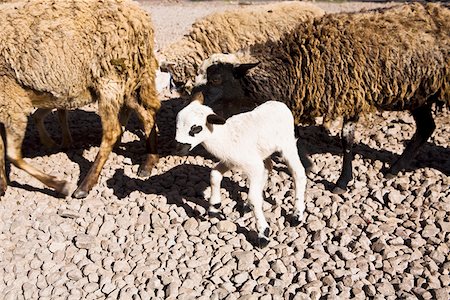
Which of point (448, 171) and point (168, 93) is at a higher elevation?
point (448, 171)

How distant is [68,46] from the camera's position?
17.8 feet

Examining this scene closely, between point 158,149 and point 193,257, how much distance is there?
2.41m

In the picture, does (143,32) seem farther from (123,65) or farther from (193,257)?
(193,257)

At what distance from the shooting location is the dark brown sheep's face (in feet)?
17.9

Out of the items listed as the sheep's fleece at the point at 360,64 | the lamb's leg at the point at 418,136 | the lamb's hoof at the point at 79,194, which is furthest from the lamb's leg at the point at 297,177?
the lamb's hoof at the point at 79,194

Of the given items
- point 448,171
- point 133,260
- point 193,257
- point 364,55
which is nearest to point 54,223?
point 133,260

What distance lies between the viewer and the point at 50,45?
5.41m

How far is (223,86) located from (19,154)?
231 cm

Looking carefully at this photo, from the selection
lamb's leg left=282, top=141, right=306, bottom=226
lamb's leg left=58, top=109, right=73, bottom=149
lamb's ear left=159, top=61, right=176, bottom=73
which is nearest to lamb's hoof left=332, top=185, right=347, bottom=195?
lamb's leg left=282, top=141, right=306, bottom=226

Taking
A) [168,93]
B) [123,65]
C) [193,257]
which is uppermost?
[123,65]

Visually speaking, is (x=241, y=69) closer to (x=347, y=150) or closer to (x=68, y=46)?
(x=347, y=150)

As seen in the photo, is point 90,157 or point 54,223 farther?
point 90,157

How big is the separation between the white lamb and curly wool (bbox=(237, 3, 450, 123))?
0.82 metres

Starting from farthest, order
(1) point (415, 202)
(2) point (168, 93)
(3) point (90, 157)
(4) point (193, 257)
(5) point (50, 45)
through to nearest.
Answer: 1. (2) point (168, 93)
2. (3) point (90, 157)
3. (5) point (50, 45)
4. (1) point (415, 202)
5. (4) point (193, 257)
